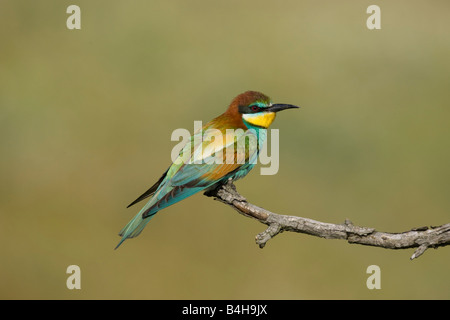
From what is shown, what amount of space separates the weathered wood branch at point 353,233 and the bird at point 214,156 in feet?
0.95

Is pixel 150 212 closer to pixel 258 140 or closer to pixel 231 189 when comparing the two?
pixel 231 189

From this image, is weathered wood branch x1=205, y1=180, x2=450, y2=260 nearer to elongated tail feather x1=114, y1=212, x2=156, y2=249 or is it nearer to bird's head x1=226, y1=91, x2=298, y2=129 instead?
elongated tail feather x1=114, y1=212, x2=156, y2=249

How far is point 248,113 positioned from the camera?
2697mm

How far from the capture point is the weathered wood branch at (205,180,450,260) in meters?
1.86

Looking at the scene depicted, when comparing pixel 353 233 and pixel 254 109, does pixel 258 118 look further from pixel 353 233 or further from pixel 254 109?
pixel 353 233

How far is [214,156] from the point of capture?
2486 millimetres

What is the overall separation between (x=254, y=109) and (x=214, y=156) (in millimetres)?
380

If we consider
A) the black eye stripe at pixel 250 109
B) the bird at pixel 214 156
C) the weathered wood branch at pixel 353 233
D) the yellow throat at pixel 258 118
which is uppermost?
the black eye stripe at pixel 250 109

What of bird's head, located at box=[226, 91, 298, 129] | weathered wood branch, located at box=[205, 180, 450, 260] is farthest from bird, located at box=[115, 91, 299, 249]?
weathered wood branch, located at box=[205, 180, 450, 260]

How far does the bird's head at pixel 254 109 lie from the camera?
2697mm

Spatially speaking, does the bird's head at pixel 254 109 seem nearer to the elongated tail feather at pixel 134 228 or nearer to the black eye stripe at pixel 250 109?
the black eye stripe at pixel 250 109

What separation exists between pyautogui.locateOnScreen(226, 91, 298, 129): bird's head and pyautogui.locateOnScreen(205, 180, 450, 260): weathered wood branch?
0.62 m

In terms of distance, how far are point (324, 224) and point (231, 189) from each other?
0.54m

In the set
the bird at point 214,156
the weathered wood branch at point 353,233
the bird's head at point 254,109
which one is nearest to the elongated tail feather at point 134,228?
the bird at point 214,156
